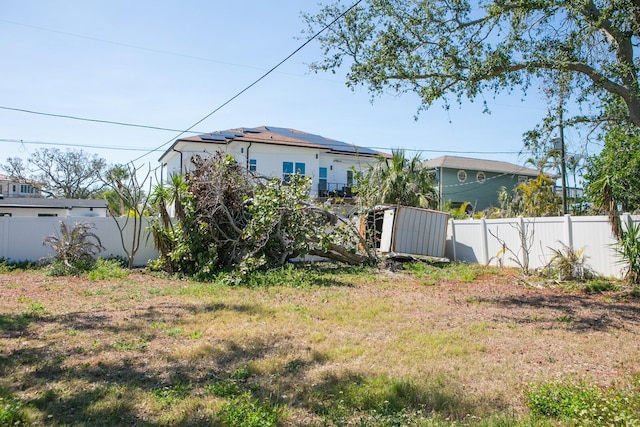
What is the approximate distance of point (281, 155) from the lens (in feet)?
85.6

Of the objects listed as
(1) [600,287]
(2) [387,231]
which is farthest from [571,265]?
(2) [387,231]

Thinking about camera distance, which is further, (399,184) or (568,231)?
(399,184)

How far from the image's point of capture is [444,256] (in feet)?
55.4

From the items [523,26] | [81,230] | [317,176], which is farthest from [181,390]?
[317,176]

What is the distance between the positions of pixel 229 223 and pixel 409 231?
6.51 meters

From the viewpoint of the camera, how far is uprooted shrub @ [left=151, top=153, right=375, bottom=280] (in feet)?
40.5

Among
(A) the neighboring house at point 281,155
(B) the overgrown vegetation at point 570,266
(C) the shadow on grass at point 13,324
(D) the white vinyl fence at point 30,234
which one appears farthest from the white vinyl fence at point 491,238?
(A) the neighboring house at point 281,155

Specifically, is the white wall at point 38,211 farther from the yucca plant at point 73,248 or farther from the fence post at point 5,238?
the yucca plant at point 73,248

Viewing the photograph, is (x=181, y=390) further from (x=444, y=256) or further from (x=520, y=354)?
(x=444, y=256)

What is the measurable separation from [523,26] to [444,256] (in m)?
9.24

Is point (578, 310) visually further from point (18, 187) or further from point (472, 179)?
point (18, 187)

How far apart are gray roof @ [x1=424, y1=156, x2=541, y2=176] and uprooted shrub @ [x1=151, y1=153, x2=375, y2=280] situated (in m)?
21.4

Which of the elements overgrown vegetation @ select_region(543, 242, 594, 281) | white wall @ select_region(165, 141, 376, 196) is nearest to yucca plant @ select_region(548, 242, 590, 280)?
overgrown vegetation @ select_region(543, 242, 594, 281)

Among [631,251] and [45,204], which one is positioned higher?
[45,204]
